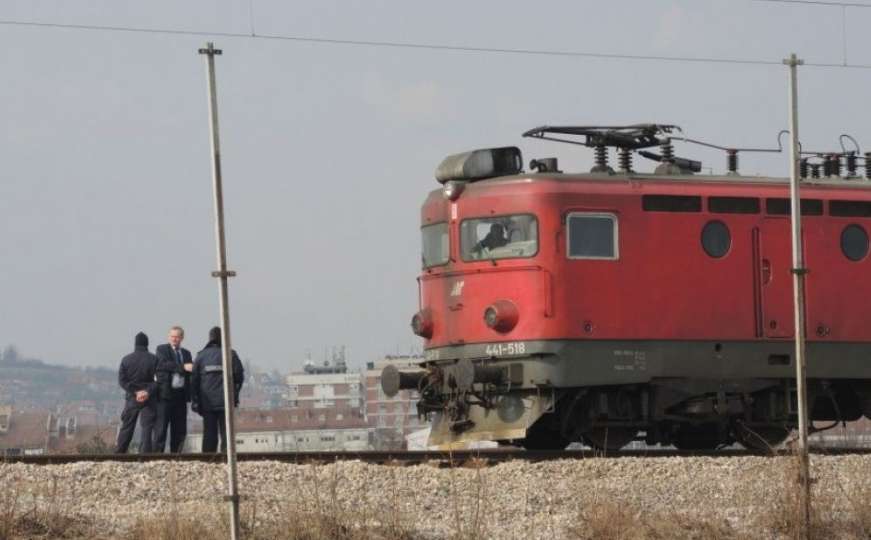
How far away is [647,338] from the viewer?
68.8 ft

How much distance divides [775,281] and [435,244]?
4.26m

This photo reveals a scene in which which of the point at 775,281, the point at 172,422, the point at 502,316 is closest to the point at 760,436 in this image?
the point at 775,281

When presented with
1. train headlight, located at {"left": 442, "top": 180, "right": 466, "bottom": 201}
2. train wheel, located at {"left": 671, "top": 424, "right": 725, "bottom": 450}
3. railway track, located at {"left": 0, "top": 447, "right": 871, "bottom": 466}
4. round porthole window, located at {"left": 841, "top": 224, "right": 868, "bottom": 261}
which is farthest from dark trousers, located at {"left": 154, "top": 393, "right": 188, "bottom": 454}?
round porthole window, located at {"left": 841, "top": 224, "right": 868, "bottom": 261}

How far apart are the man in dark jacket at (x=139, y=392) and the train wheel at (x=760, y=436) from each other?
7.29 meters

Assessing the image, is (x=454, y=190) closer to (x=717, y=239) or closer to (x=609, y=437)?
(x=717, y=239)

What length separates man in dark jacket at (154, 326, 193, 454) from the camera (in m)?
21.7

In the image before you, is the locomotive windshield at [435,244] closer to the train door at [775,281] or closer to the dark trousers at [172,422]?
the dark trousers at [172,422]

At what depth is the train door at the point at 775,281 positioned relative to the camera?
71.2 feet

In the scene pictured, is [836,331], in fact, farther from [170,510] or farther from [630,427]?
[170,510]

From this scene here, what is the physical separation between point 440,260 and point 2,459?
22.1 ft

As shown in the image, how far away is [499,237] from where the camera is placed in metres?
21.2

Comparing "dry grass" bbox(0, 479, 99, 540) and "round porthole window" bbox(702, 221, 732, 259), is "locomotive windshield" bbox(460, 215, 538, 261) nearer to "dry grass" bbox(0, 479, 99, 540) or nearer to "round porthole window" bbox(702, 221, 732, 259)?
"round porthole window" bbox(702, 221, 732, 259)

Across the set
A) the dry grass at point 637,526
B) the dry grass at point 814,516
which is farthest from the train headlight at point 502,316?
the dry grass at point 637,526

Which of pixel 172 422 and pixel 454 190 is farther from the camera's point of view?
pixel 172 422
